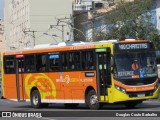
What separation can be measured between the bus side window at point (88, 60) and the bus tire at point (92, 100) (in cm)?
107

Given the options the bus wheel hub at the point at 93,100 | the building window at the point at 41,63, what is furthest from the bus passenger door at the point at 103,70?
the building window at the point at 41,63

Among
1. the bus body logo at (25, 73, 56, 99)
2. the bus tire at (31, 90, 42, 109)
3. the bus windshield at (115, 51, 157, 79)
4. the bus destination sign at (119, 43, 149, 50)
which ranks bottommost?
the bus tire at (31, 90, 42, 109)

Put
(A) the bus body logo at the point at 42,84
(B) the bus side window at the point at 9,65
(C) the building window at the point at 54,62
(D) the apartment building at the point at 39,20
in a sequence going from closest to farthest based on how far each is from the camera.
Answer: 1. (C) the building window at the point at 54,62
2. (A) the bus body logo at the point at 42,84
3. (B) the bus side window at the point at 9,65
4. (D) the apartment building at the point at 39,20

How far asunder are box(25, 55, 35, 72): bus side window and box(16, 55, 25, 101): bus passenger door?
1.20 feet

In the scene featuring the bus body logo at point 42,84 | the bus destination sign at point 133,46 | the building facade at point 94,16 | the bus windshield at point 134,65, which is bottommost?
the bus body logo at point 42,84

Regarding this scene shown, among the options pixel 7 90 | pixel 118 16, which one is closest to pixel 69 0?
pixel 118 16

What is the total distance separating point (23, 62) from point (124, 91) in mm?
7227

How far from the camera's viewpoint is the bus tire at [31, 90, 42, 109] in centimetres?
2642

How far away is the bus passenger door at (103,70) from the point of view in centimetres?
2216

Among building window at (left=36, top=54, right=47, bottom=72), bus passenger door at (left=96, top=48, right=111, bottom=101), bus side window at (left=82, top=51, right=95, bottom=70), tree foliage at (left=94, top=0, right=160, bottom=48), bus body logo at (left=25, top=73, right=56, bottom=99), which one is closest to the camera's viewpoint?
bus passenger door at (left=96, top=48, right=111, bottom=101)

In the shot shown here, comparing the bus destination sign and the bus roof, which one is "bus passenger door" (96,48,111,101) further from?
the bus destination sign

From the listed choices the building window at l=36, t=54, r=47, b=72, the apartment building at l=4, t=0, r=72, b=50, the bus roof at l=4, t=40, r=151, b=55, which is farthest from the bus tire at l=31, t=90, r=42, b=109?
the apartment building at l=4, t=0, r=72, b=50

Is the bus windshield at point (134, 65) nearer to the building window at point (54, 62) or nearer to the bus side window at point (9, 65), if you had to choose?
the building window at point (54, 62)

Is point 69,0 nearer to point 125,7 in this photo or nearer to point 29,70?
point 125,7
